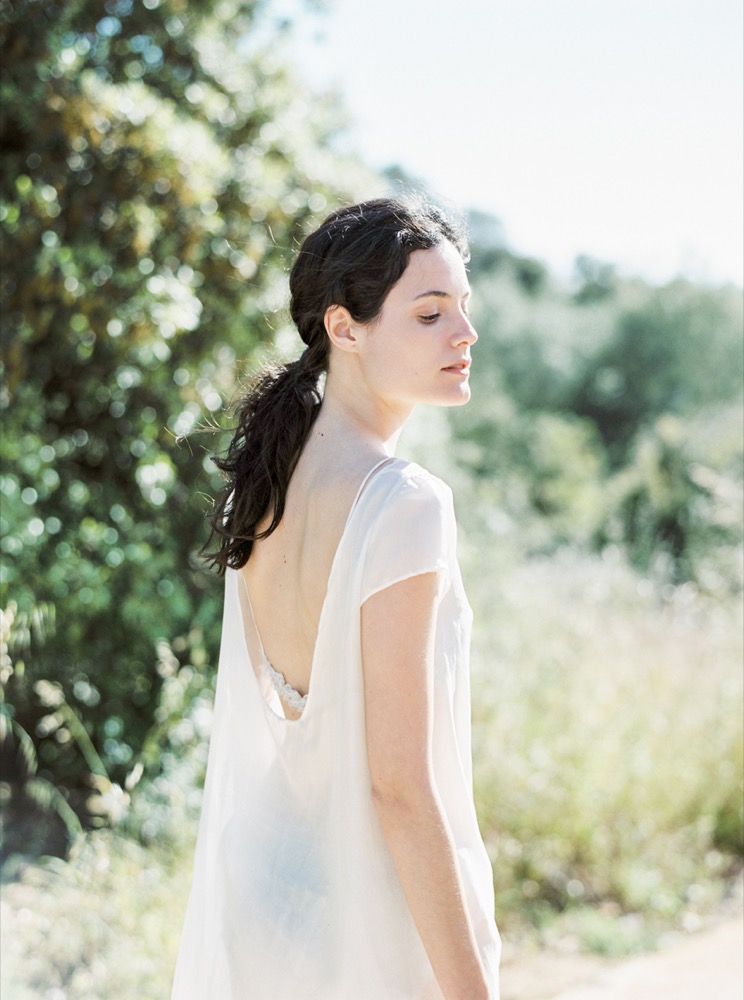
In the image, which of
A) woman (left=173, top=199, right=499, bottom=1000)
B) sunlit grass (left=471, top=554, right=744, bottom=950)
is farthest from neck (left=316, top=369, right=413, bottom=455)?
sunlit grass (left=471, top=554, right=744, bottom=950)

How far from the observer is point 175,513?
15.4 feet

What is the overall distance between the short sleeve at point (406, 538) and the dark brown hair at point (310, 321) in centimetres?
26

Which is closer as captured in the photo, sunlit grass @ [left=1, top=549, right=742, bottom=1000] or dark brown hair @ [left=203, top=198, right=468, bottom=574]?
dark brown hair @ [left=203, top=198, right=468, bottom=574]

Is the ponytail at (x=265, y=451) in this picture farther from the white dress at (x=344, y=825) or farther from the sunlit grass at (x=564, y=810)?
the sunlit grass at (x=564, y=810)

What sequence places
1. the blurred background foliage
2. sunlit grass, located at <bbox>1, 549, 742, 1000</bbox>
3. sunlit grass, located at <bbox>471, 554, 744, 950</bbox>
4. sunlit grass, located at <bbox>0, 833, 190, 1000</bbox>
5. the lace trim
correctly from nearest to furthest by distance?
1. the lace trim
2. sunlit grass, located at <bbox>0, 833, 190, 1000</bbox>
3. sunlit grass, located at <bbox>1, 549, 742, 1000</bbox>
4. the blurred background foliage
5. sunlit grass, located at <bbox>471, 554, 744, 950</bbox>

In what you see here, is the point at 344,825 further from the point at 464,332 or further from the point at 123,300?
the point at 123,300

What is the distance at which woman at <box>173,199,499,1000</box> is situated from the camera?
1307mm

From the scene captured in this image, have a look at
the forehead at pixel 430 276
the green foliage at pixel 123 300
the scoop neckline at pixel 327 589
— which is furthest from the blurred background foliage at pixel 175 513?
the forehead at pixel 430 276

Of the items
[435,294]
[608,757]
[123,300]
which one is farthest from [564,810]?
[435,294]

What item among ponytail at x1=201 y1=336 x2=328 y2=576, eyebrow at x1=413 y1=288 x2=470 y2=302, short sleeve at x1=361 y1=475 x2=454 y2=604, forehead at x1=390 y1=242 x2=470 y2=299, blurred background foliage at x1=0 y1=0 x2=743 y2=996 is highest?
blurred background foliage at x1=0 y1=0 x2=743 y2=996

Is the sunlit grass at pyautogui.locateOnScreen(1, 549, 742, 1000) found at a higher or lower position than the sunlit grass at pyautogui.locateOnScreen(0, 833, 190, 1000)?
higher

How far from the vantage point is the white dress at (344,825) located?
4.41 ft

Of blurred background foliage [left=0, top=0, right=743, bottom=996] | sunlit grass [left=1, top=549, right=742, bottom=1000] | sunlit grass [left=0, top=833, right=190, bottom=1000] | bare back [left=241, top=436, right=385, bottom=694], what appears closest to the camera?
bare back [left=241, top=436, right=385, bottom=694]

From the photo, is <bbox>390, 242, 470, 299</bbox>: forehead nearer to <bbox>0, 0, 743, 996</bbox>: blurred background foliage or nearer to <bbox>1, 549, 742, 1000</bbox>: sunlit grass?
<bbox>1, 549, 742, 1000</bbox>: sunlit grass
